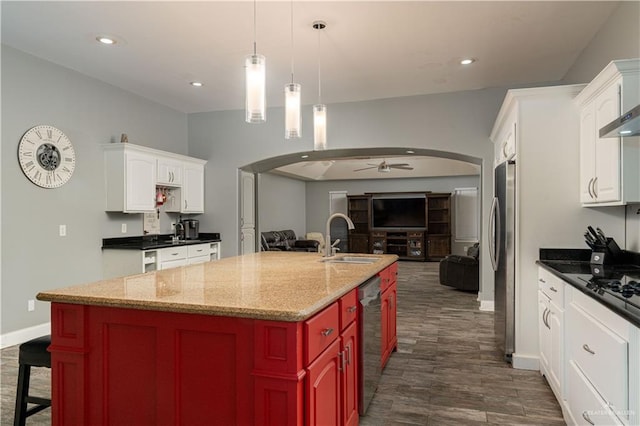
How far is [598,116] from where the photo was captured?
2.76 m

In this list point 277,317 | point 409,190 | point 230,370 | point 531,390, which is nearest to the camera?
point 277,317

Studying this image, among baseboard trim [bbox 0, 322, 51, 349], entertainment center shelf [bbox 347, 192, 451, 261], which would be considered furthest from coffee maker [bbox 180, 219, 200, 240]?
entertainment center shelf [bbox 347, 192, 451, 261]

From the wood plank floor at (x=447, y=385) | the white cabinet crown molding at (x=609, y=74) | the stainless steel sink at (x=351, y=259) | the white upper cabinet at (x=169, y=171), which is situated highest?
the white cabinet crown molding at (x=609, y=74)

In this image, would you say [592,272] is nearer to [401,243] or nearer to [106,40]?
[106,40]

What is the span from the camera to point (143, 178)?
17.0 ft

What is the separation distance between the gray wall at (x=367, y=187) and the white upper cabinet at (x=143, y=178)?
23.5 ft

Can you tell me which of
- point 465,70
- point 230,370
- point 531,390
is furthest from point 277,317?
point 465,70

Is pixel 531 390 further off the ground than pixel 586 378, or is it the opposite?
pixel 586 378

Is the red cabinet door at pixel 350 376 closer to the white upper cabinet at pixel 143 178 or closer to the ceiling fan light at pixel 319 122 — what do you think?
the ceiling fan light at pixel 319 122

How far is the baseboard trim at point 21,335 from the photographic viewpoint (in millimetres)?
3859

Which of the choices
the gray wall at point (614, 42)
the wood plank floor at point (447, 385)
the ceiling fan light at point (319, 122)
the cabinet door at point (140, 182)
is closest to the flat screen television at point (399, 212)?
the wood plank floor at point (447, 385)

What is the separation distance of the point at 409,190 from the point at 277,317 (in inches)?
434

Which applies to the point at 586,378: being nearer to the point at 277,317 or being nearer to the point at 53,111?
the point at 277,317

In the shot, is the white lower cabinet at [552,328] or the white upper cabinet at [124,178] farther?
the white upper cabinet at [124,178]
